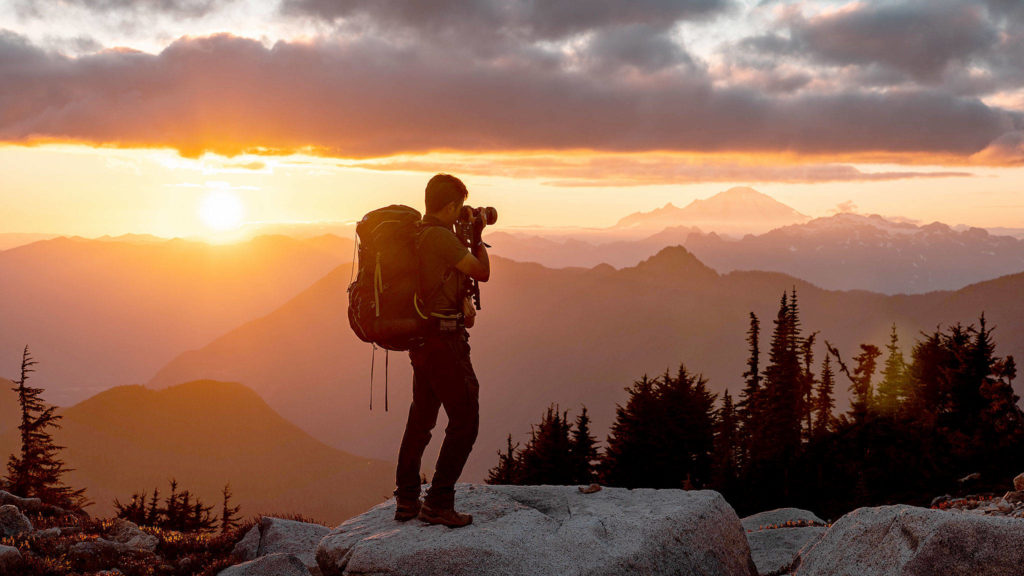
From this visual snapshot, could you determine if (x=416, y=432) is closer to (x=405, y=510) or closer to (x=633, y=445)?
(x=405, y=510)

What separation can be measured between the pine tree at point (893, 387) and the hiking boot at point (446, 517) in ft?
169

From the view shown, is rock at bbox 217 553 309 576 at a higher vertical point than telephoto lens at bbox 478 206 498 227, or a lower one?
lower

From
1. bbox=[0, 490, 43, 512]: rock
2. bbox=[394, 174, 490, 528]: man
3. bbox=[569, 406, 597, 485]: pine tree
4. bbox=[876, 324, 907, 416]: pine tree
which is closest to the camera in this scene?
bbox=[394, 174, 490, 528]: man

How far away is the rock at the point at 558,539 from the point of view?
8.78 meters

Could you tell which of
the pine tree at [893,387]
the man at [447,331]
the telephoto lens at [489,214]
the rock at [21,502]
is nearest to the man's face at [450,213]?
the man at [447,331]

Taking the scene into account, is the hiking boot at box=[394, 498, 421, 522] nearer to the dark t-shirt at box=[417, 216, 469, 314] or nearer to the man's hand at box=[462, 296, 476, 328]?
the man's hand at box=[462, 296, 476, 328]

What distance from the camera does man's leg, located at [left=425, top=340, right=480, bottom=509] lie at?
9.16 meters

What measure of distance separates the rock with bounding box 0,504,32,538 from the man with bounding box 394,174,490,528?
9845 millimetres

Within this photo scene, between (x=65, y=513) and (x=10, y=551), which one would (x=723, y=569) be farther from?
(x=65, y=513)

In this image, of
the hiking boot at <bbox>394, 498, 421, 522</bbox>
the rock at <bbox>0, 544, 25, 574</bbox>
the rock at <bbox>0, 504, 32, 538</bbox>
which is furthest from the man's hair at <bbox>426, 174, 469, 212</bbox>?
the rock at <bbox>0, 504, 32, 538</bbox>

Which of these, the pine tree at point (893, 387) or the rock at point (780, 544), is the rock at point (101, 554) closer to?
the rock at point (780, 544)

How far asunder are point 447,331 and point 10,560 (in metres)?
8.37

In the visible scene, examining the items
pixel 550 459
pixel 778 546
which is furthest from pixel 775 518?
pixel 550 459

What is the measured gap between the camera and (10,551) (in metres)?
11.9
